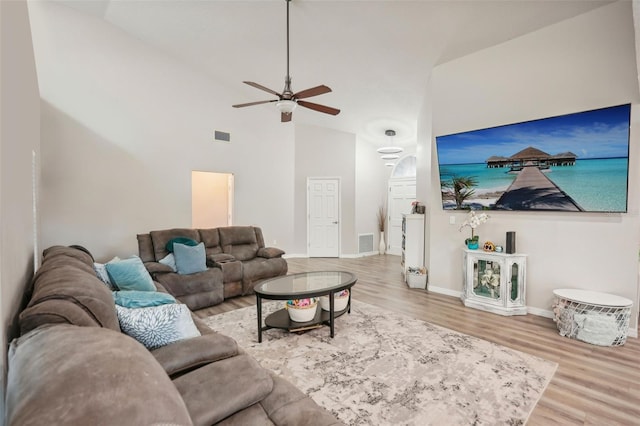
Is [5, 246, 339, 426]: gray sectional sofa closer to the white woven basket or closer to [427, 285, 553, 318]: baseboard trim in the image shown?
the white woven basket

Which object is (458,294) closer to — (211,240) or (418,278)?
(418,278)

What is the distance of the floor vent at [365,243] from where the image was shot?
8.19 metres

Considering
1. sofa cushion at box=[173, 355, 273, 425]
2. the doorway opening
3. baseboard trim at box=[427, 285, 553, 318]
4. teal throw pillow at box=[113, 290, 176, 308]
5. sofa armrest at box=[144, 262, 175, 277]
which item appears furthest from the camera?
the doorway opening

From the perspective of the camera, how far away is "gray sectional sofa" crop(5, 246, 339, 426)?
63 centimetres

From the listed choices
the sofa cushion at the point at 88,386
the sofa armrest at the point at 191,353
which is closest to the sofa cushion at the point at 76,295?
the sofa armrest at the point at 191,353

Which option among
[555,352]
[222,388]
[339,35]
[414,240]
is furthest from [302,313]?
[339,35]

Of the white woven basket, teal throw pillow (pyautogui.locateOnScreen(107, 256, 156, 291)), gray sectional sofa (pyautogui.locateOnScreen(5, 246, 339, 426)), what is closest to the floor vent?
the white woven basket

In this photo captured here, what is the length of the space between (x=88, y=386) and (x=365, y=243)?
7874mm

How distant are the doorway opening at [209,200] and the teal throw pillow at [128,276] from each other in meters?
4.83

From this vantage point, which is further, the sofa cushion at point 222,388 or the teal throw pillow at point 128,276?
the teal throw pillow at point 128,276

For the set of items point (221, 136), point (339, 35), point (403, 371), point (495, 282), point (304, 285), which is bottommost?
point (403, 371)

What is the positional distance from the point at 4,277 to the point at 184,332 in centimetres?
88

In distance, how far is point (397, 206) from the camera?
8.41 meters

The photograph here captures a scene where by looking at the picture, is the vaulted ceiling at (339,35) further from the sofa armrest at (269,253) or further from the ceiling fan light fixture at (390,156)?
the sofa armrest at (269,253)
